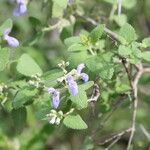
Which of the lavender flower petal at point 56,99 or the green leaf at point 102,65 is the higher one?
the green leaf at point 102,65

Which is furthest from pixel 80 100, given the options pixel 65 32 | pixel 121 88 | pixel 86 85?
pixel 65 32

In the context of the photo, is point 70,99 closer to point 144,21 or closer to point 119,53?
point 119,53

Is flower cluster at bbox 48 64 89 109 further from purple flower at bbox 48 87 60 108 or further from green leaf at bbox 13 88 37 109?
green leaf at bbox 13 88 37 109

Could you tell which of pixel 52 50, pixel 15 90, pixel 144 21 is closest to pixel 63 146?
pixel 52 50

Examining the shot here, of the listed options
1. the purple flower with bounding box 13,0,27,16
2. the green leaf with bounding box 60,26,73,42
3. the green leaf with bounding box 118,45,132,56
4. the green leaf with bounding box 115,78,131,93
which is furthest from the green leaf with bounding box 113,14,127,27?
the green leaf with bounding box 118,45,132,56

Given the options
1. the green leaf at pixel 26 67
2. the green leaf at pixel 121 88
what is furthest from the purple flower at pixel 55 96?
the green leaf at pixel 121 88

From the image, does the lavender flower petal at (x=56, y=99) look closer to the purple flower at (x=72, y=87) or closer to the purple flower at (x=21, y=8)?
the purple flower at (x=72, y=87)
